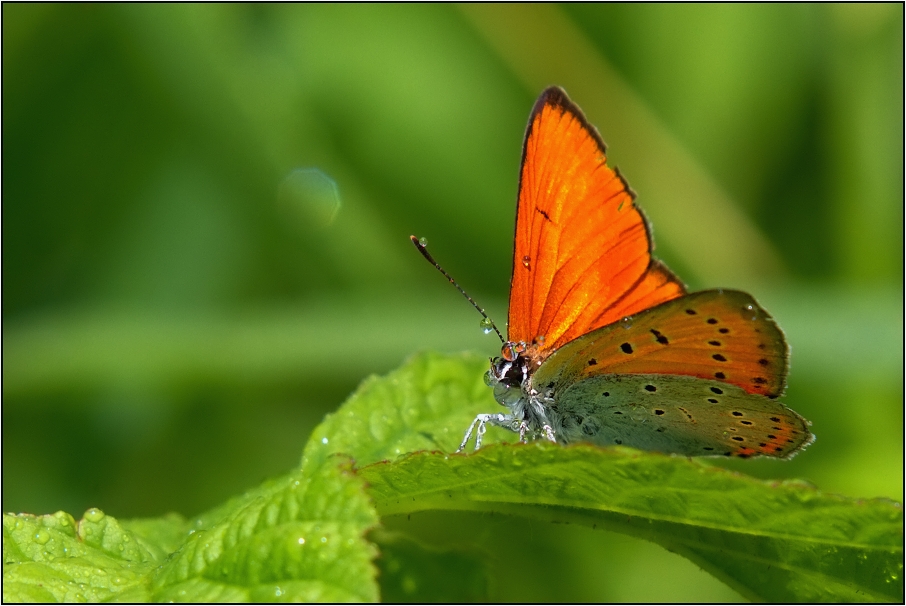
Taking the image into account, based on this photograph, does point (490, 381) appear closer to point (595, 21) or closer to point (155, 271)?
point (155, 271)

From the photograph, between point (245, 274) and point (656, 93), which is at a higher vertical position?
point (656, 93)

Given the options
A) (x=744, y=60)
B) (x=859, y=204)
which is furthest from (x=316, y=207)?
(x=859, y=204)

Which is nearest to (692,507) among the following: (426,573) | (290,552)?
(426,573)

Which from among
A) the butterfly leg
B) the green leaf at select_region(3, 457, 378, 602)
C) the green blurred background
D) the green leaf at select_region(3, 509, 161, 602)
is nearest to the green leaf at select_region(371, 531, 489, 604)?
the green leaf at select_region(3, 457, 378, 602)

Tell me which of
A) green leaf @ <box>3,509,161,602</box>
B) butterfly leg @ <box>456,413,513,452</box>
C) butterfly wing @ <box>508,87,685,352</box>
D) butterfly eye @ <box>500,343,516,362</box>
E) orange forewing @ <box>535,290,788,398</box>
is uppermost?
butterfly wing @ <box>508,87,685,352</box>

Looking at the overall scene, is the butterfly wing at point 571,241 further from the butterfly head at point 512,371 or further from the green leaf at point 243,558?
the green leaf at point 243,558

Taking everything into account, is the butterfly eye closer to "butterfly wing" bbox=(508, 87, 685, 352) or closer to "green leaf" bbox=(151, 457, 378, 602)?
"butterfly wing" bbox=(508, 87, 685, 352)
